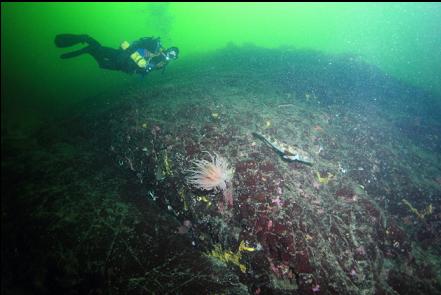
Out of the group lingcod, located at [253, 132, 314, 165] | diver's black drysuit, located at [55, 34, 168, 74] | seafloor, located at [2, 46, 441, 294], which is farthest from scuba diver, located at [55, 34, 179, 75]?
lingcod, located at [253, 132, 314, 165]

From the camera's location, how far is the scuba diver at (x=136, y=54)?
8789 millimetres

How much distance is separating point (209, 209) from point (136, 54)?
6.69 m

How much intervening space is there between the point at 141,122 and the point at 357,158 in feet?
20.4

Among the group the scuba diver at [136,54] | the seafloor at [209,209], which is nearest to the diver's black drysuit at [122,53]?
the scuba diver at [136,54]

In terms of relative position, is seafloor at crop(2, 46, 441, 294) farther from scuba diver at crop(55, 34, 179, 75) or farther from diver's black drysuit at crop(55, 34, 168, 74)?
diver's black drysuit at crop(55, 34, 168, 74)

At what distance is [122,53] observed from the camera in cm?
905

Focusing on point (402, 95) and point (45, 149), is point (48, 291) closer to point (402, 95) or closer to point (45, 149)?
point (45, 149)

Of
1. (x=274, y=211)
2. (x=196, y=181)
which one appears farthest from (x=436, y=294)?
(x=196, y=181)

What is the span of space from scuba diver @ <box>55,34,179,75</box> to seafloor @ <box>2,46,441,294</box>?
75.4 inches

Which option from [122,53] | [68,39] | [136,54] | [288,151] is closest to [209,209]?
[288,151]

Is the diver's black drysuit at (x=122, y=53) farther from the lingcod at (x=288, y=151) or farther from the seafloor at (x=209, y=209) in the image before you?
the lingcod at (x=288, y=151)

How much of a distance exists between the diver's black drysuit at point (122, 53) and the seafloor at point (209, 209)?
205cm

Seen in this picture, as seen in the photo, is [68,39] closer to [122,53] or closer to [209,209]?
[122,53]

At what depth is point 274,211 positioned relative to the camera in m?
4.25
